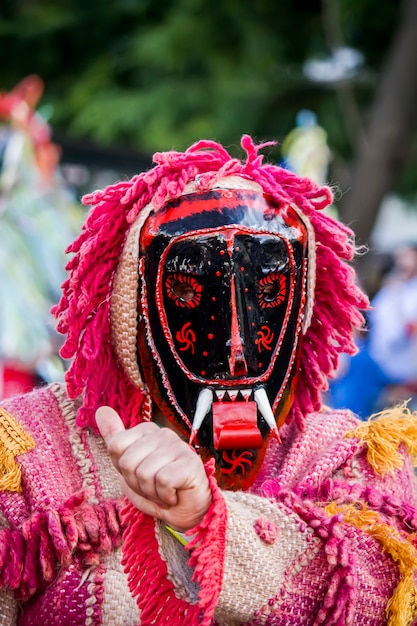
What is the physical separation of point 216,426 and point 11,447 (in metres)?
0.48

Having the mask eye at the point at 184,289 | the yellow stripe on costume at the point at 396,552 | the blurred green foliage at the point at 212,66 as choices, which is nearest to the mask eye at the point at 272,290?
the mask eye at the point at 184,289

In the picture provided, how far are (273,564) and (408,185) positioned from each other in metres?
8.97

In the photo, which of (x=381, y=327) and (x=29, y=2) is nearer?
(x=381, y=327)

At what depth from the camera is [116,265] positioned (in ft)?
8.61

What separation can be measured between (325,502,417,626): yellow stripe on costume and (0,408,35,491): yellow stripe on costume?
2.37ft

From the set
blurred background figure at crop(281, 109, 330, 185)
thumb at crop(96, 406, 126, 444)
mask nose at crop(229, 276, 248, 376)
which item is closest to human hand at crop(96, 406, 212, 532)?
thumb at crop(96, 406, 126, 444)

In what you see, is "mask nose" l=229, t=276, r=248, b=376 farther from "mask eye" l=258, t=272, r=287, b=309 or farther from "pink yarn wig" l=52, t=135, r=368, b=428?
"pink yarn wig" l=52, t=135, r=368, b=428

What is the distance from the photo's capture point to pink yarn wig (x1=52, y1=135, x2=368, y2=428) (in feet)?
8.42

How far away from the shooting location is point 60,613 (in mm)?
2354

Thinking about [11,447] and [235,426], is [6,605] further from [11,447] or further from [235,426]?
[235,426]

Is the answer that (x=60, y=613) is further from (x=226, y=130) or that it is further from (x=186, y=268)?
(x=226, y=130)

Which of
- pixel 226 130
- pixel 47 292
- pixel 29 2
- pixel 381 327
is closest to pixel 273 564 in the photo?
pixel 47 292

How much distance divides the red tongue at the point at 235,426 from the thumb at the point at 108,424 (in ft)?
1.29

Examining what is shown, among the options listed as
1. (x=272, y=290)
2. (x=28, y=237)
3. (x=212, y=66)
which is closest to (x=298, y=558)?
(x=272, y=290)
